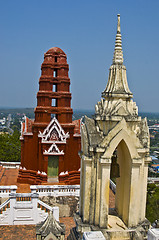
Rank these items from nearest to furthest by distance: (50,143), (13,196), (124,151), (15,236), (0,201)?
(124,151) → (15,236) → (13,196) → (0,201) → (50,143)

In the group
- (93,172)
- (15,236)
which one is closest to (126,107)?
(93,172)

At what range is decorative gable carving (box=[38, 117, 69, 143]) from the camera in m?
20.8

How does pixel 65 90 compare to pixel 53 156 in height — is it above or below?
above

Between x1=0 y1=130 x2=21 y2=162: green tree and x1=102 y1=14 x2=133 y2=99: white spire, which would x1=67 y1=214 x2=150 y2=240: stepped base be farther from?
x1=0 y1=130 x2=21 y2=162: green tree

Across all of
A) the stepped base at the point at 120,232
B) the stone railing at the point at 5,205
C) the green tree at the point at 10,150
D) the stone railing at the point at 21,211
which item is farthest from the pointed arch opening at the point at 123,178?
the green tree at the point at 10,150

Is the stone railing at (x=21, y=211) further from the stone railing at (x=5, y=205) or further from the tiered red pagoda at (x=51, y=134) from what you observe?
the tiered red pagoda at (x=51, y=134)

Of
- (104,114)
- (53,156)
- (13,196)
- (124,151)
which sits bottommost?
(13,196)

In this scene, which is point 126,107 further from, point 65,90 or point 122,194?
point 65,90

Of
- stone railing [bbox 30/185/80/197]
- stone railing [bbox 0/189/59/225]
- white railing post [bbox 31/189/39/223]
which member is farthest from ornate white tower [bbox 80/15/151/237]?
stone railing [bbox 30/185/80/197]

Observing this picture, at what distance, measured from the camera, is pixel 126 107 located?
26.1ft

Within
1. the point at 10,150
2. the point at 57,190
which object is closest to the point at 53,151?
the point at 57,190

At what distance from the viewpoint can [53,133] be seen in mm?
20938

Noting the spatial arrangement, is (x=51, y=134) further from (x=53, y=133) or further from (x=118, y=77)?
(x=118, y=77)

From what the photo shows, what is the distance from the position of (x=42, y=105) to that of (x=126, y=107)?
1429 centimetres
